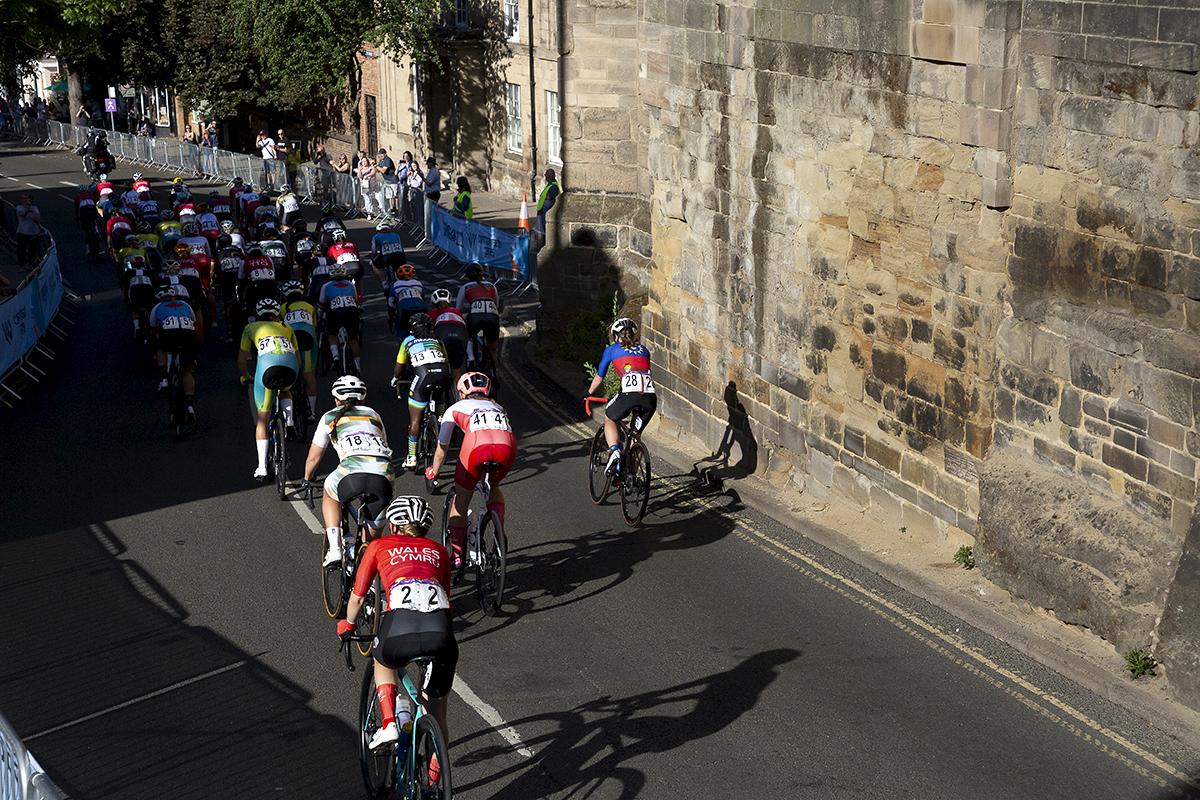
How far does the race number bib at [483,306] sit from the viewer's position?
53.1 feet

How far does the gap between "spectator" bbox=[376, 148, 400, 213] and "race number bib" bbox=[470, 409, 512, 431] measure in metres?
24.1

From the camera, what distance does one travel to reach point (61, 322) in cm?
2383

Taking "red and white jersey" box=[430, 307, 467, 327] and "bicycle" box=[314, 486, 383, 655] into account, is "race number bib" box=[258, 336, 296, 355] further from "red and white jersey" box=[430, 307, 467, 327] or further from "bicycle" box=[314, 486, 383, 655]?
"bicycle" box=[314, 486, 383, 655]

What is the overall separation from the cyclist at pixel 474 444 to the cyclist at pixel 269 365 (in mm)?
3512

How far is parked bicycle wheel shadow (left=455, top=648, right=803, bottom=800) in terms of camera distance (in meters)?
8.11

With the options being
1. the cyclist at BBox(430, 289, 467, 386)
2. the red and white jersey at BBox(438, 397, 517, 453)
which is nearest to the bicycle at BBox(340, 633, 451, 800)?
the red and white jersey at BBox(438, 397, 517, 453)

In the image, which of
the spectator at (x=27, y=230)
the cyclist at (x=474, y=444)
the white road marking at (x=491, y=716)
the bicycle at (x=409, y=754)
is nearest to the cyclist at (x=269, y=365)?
the cyclist at (x=474, y=444)

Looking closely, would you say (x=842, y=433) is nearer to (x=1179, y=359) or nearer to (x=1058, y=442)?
(x=1058, y=442)

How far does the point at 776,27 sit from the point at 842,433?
13.6ft

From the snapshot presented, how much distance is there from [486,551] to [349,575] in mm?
1126

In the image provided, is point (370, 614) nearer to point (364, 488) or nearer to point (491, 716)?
point (364, 488)

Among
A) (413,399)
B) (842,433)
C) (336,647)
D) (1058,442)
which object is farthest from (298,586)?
(1058,442)

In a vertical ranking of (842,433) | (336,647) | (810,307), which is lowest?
(336,647)

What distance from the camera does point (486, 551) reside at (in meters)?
10.8
